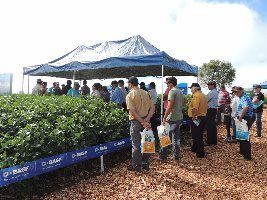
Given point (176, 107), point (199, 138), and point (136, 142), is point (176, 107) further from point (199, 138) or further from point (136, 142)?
point (136, 142)

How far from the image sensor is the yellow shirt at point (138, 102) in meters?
6.97

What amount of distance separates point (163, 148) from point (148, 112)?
1.19 m

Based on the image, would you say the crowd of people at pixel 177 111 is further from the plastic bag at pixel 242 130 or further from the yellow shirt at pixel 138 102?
the plastic bag at pixel 242 130

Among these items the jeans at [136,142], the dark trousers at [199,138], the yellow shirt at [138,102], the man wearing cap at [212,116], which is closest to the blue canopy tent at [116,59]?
the man wearing cap at [212,116]

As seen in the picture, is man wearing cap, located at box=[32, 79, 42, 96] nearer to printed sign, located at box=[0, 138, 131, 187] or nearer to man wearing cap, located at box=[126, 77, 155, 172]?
printed sign, located at box=[0, 138, 131, 187]

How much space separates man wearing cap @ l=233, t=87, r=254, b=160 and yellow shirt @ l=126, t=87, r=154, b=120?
114 inches

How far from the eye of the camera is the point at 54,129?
6496mm

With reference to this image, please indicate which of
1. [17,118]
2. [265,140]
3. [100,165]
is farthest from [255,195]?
[265,140]

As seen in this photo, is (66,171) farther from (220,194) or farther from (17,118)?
(220,194)

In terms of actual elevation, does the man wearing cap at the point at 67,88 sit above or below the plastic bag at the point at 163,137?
above

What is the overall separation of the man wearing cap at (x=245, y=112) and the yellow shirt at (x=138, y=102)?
289 centimetres

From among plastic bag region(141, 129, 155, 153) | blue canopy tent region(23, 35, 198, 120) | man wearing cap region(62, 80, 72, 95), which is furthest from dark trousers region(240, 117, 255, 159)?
man wearing cap region(62, 80, 72, 95)

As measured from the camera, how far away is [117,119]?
332 inches

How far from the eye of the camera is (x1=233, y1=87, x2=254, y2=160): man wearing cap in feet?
28.2
